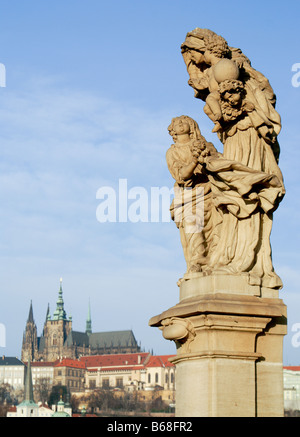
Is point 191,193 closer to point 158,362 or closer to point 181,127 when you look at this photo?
point 181,127

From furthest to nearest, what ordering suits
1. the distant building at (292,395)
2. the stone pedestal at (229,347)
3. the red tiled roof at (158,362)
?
the red tiled roof at (158,362) → the distant building at (292,395) → the stone pedestal at (229,347)

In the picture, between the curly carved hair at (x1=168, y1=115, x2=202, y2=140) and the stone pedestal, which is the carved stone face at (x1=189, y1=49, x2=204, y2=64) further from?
the stone pedestal

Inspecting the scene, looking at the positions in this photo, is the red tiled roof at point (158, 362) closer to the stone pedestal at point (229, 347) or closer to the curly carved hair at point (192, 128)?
the curly carved hair at point (192, 128)

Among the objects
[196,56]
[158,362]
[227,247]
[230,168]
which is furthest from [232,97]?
[158,362]

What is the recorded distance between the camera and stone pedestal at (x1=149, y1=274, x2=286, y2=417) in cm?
708

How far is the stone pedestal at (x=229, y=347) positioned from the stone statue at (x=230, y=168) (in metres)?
0.20

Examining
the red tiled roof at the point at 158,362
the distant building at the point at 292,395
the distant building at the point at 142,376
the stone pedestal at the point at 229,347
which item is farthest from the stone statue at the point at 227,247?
the red tiled roof at the point at 158,362

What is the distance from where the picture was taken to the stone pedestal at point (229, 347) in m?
7.08

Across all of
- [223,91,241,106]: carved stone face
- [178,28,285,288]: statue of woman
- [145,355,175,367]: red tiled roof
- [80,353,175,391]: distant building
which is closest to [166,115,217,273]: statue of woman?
[178,28,285,288]: statue of woman

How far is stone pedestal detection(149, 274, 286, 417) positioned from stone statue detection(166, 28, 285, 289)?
0.64 ft
